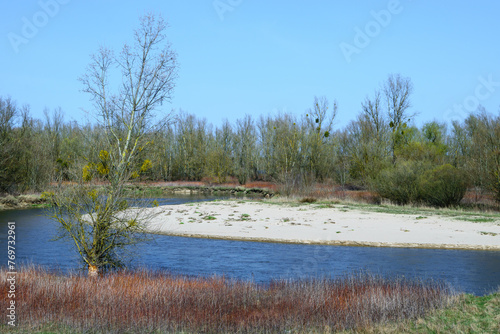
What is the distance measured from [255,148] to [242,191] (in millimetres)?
19570

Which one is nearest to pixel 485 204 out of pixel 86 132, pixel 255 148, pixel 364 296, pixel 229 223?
pixel 229 223

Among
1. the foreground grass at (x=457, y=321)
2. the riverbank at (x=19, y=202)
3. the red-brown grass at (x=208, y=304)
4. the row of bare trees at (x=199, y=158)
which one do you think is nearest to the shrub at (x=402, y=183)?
the row of bare trees at (x=199, y=158)

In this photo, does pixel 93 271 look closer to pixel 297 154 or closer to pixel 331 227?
pixel 331 227

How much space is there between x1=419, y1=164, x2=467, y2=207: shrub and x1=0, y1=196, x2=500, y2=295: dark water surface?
15.1 m

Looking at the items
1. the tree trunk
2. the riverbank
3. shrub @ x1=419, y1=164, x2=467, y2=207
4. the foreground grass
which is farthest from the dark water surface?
the riverbank

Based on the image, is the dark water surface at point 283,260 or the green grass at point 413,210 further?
the green grass at point 413,210

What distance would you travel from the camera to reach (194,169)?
86250 mm

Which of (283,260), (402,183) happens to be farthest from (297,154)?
(283,260)

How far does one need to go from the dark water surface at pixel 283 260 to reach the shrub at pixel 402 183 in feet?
54.5

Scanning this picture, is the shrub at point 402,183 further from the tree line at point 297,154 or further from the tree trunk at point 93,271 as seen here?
the tree trunk at point 93,271

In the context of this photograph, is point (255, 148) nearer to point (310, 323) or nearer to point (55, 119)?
point (55, 119)

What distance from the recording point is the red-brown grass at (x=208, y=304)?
30.3 ft

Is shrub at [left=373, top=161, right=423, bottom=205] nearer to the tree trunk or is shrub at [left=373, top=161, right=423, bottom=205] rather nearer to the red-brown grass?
the red-brown grass

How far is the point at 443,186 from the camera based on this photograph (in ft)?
113
